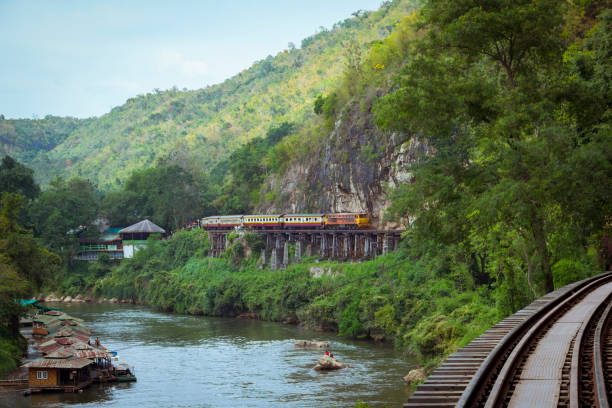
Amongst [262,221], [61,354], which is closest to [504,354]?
[61,354]

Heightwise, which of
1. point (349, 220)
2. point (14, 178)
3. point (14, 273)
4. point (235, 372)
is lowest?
point (235, 372)

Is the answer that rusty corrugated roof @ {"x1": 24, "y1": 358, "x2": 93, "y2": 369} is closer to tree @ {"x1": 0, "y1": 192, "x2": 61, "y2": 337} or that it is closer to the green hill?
tree @ {"x1": 0, "y1": 192, "x2": 61, "y2": 337}

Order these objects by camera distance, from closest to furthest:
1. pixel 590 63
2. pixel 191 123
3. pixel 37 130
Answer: pixel 590 63 → pixel 191 123 → pixel 37 130

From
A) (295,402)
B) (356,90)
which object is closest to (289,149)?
(356,90)

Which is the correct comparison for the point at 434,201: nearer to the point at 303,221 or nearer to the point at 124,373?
the point at 124,373

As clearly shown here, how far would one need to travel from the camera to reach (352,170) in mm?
55469

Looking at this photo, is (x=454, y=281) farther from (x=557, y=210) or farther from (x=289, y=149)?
(x=289, y=149)

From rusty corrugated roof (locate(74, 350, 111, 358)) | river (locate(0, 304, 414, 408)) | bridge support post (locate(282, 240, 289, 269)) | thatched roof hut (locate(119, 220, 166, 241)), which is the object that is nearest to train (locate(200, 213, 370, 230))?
bridge support post (locate(282, 240, 289, 269))

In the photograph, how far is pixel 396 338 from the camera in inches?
1326

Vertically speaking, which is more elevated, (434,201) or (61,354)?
(434,201)

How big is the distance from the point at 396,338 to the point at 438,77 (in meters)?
19.1

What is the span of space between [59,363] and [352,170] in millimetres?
33863

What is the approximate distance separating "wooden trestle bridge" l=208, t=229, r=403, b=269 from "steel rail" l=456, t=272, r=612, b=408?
3280 centimetres

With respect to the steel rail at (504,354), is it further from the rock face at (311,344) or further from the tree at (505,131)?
the rock face at (311,344)
